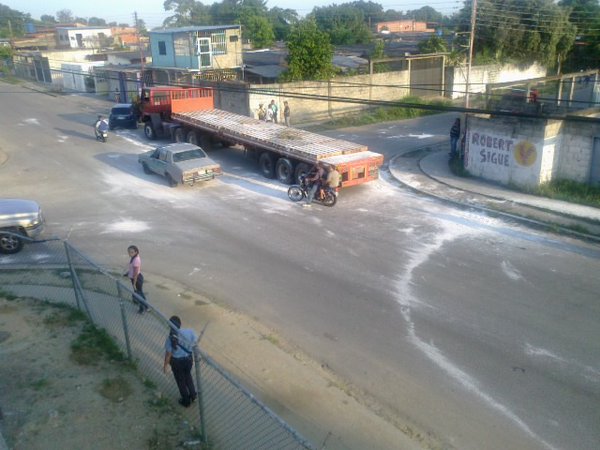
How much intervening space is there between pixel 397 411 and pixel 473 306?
145 inches

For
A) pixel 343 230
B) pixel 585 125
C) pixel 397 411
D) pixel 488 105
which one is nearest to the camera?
pixel 397 411

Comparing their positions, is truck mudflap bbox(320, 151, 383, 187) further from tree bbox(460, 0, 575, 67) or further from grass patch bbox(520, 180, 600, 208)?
tree bbox(460, 0, 575, 67)

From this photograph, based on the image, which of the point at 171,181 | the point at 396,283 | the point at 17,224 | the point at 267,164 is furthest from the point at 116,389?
the point at 267,164

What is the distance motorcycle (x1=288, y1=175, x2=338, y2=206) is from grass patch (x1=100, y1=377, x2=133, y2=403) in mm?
10058

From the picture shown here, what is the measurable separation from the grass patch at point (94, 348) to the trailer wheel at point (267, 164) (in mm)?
11208

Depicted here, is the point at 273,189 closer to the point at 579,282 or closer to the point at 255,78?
the point at 579,282

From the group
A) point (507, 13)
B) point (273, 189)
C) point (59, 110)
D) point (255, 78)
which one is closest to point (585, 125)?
point (273, 189)

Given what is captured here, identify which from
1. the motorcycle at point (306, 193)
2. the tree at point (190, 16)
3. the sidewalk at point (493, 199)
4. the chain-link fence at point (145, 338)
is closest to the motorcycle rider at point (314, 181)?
the motorcycle at point (306, 193)

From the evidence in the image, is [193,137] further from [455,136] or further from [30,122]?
[30,122]

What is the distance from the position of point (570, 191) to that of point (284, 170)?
923 centimetres

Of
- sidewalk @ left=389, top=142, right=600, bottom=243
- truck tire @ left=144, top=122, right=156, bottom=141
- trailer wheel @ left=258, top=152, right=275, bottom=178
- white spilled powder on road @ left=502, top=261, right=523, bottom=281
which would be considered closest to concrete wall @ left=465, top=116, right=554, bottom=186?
sidewalk @ left=389, top=142, right=600, bottom=243

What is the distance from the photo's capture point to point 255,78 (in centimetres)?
3684

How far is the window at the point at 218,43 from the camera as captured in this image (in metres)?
38.1

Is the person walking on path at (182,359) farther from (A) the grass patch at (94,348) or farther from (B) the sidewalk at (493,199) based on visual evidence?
(B) the sidewalk at (493,199)
